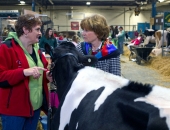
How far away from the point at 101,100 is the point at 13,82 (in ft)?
3.02

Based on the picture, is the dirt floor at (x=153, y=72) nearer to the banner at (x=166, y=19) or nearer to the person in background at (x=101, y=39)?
the banner at (x=166, y=19)

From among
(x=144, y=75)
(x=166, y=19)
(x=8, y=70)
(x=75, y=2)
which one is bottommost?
(x=144, y=75)

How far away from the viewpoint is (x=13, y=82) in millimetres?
2141

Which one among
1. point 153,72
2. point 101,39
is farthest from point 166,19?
point 101,39

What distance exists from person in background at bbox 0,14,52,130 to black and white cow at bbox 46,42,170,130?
29cm

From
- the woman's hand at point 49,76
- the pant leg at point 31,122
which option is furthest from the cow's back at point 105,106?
the pant leg at point 31,122

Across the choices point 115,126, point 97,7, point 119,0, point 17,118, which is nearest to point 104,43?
point 17,118

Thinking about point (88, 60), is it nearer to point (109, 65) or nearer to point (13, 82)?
point (109, 65)

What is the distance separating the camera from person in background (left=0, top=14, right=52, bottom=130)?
7.01 ft

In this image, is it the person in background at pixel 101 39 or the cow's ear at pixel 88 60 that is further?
the person in background at pixel 101 39

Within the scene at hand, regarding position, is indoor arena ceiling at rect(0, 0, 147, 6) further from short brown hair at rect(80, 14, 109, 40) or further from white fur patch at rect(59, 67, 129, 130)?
white fur patch at rect(59, 67, 129, 130)

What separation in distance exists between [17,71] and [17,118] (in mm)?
408

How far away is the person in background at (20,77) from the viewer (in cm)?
214

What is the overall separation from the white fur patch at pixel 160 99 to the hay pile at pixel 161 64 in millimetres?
7724
